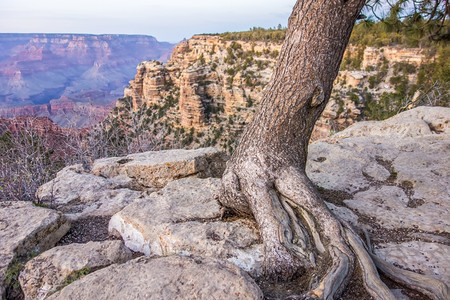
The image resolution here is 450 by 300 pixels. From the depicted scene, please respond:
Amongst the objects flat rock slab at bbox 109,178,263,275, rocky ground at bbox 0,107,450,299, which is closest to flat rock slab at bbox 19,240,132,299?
rocky ground at bbox 0,107,450,299

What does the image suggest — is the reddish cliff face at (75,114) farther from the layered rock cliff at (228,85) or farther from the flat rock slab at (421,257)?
the layered rock cliff at (228,85)

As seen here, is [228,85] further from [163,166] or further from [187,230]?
[187,230]

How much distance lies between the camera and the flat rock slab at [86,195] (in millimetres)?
3377

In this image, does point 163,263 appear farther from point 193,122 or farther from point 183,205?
point 193,122

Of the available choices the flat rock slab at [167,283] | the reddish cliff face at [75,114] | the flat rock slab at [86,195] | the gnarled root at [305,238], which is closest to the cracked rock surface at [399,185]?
the gnarled root at [305,238]

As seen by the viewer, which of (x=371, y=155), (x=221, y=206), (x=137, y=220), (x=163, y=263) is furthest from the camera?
(x=371, y=155)

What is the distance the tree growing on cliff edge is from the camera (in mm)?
2143

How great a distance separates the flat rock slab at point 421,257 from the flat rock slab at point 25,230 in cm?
286

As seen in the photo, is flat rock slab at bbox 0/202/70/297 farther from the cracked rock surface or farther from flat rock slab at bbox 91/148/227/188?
the cracked rock surface

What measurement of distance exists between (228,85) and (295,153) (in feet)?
88.7

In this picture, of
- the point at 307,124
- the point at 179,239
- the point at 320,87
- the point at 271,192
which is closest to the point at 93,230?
the point at 179,239

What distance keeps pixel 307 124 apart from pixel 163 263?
168 cm

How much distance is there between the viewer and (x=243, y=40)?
33781 mm

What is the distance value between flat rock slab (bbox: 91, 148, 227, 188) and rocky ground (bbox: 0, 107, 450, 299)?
0.6 inches
